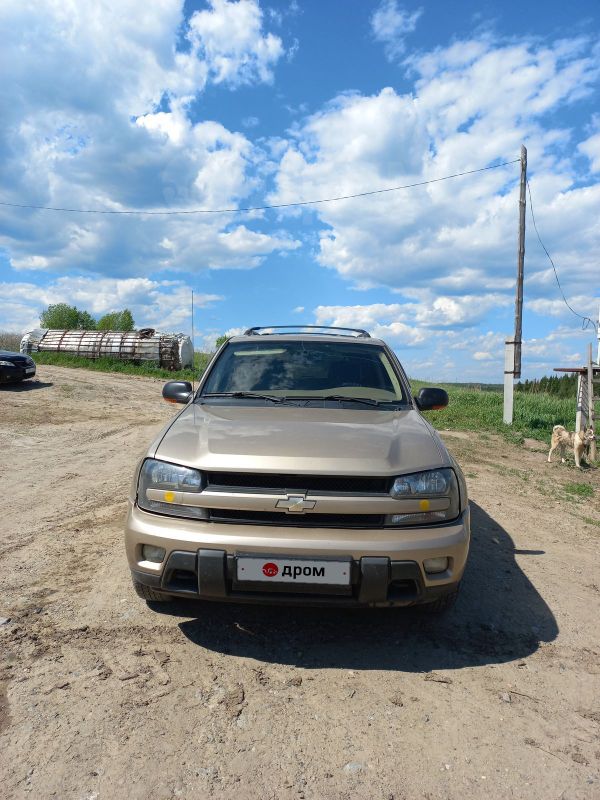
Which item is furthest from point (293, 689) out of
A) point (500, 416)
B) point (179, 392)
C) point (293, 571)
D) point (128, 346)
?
point (128, 346)

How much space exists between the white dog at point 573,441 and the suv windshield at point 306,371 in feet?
19.3

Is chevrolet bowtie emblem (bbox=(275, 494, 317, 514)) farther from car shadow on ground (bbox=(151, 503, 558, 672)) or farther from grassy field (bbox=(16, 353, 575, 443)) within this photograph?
grassy field (bbox=(16, 353, 575, 443))

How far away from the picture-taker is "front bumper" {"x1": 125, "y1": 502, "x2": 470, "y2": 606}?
2625mm

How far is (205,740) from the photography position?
225cm

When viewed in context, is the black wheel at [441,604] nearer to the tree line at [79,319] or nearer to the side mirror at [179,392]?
the side mirror at [179,392]

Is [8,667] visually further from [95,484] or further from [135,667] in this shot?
[95,484]

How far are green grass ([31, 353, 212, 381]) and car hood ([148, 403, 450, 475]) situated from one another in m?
19.6

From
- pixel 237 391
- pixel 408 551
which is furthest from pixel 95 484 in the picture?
pixel 408 551

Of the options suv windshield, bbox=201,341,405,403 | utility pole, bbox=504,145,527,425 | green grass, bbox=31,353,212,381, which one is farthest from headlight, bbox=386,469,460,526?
green grass, bbox=31,353,212,381

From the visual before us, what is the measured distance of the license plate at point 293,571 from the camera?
2609 mm

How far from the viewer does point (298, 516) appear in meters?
2.75

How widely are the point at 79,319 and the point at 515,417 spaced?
187 feet

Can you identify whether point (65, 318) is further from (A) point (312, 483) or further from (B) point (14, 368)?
(A) point (312, 483)

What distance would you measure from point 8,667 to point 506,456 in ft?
27.4
